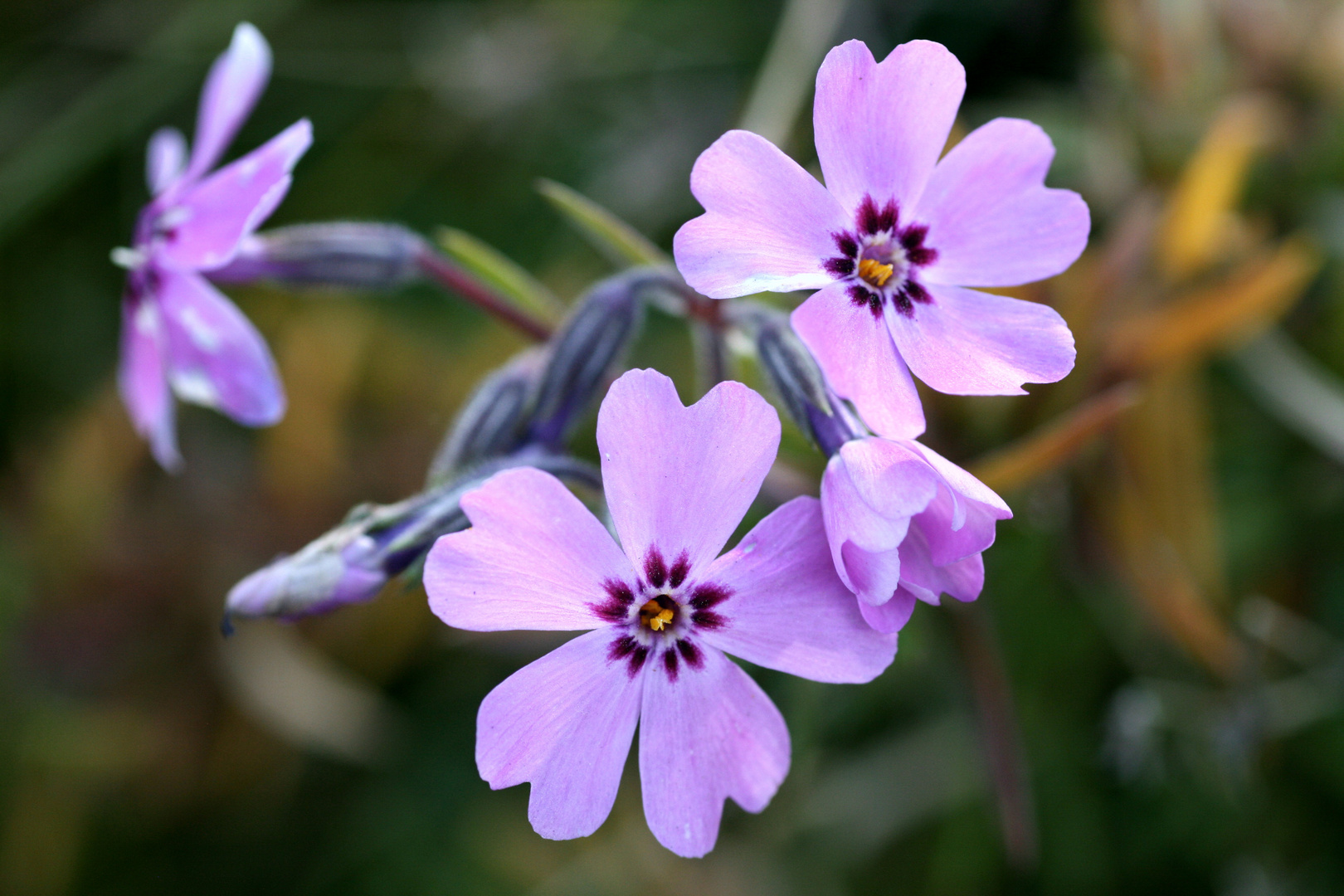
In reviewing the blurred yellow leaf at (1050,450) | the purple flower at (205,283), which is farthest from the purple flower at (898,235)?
the purple flower at (205,283)

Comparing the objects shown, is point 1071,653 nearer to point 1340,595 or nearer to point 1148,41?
point 1340,595

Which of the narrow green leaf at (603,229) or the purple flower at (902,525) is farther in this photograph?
the narrow green leaf at (603,229)

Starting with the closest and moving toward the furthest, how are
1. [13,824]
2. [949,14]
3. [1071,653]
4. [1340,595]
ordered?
[1340,595] < [1071,653] < [13,824] < [949,14]

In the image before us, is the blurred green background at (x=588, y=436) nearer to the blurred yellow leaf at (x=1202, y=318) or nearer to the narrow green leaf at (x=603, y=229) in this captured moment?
the blurred yellow leaf at (x=1202, y=318)

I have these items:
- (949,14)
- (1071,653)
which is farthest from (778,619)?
(949,14)

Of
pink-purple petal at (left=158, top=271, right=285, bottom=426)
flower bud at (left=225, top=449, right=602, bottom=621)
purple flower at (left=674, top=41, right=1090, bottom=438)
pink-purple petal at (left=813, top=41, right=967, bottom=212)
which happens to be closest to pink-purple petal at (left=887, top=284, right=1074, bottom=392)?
purple flower at (left=674, top=41, right=1090, bottom=438)

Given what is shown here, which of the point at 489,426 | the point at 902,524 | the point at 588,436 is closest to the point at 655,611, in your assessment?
the point at 902,524
